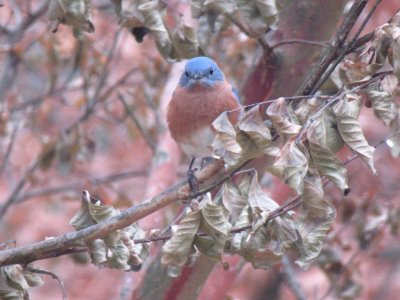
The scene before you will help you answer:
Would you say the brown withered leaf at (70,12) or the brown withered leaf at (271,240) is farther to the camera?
the brown withered leaf at (70,12)

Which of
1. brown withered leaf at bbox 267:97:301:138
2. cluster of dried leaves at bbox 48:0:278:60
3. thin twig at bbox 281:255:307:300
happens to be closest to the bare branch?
brown withered leaf at bbox 267:97:301:138

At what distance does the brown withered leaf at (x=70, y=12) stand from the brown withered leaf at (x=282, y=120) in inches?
40.6

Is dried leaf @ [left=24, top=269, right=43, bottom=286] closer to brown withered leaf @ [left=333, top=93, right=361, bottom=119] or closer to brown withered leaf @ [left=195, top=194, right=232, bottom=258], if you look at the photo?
brown withered leaf @ [left=195, top=194, right=232, bottom=258]

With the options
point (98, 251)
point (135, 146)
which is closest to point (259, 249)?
point (98, 251)

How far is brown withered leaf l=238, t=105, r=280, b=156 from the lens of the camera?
1800mm

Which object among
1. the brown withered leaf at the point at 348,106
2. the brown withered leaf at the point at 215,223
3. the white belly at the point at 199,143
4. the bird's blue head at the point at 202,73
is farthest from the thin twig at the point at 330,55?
the bird's blue head at the point at 202,73

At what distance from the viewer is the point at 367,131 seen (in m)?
5.67

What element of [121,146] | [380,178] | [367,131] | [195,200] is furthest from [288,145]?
[121,146]

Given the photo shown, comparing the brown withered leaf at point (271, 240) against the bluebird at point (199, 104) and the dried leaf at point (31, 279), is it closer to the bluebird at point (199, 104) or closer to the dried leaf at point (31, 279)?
the dried leaf at point (31, 279)

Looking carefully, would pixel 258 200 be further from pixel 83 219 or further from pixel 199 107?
pixel 199 107

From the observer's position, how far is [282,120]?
1.77m

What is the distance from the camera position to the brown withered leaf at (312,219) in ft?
5.91

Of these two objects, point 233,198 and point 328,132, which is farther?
point 233,198

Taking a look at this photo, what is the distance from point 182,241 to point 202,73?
4.50 feet
